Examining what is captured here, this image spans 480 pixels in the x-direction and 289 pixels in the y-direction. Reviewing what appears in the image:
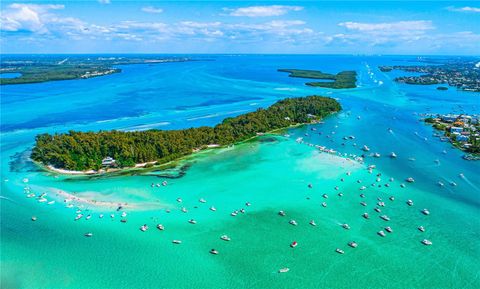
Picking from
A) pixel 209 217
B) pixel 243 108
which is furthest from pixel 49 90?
pixel 209 217

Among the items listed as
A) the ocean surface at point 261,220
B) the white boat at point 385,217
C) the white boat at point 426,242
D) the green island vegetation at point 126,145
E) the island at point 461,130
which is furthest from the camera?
the island at point 461,130

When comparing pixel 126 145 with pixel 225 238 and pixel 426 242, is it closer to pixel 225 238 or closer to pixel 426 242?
pixel 225 238

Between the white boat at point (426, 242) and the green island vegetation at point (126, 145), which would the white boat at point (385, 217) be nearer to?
the white boat at point (426, 242)

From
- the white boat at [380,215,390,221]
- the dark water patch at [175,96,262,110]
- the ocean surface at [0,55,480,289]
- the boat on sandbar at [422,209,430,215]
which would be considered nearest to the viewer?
the ocean surface at [0,55,480,289]

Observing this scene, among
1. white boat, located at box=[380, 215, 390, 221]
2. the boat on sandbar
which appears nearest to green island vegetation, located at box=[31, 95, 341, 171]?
white boat, located at box=[380, 215, 390, 221]

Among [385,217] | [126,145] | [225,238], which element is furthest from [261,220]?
[126,145]

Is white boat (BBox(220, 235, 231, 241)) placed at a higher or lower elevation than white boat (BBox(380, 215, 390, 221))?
lower

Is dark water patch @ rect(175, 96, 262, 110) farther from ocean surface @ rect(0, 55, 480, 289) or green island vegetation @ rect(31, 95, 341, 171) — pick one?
ocean surface @ rect(0, 55, 480, 289)

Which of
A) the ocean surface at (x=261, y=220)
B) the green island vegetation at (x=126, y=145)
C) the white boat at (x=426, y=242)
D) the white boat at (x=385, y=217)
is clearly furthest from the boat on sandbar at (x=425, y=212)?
the green island vegetation at (x=126, y=145)
